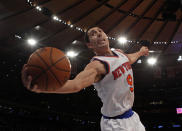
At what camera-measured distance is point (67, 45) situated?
8.39 meters

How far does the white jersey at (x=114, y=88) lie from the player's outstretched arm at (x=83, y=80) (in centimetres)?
8

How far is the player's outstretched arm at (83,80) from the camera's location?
1.72 meters

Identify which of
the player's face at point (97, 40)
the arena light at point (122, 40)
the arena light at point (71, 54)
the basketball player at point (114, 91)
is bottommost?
the basketball player at point (114, 91)

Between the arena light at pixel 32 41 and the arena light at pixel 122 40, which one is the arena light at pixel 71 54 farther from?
the arena light at pixel 122 40

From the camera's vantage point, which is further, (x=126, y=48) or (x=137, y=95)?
(x=137, y=95)

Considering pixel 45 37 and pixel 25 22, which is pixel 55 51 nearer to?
pixel 25 22

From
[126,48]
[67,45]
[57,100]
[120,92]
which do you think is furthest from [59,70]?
[57,100]

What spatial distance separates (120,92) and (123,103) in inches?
5.3

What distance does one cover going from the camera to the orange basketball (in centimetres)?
172

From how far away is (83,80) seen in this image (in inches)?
71.6

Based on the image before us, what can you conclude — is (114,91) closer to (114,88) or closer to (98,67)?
(114,88)

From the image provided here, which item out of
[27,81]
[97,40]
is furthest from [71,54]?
[27,81]

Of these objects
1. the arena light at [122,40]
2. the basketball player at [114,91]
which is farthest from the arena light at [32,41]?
the basketball player at [114,91]

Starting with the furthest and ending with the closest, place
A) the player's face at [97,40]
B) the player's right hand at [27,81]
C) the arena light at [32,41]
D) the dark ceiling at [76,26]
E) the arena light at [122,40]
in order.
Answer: the arena light at [122,40] → the arena light at [32,41] → the dark ceiling at [76,26] → the player's face at [97,40] → the player's right hand at [27,81]
